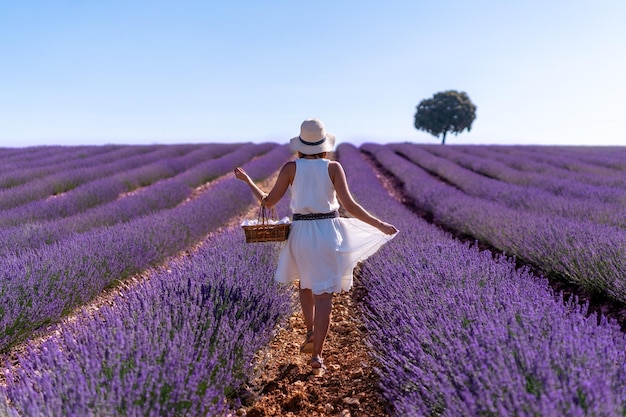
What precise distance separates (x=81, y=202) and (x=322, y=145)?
20.4 feet

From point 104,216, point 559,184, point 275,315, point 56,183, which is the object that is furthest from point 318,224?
point 56,183

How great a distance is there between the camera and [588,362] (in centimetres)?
133

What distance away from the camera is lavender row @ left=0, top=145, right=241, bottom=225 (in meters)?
5.89

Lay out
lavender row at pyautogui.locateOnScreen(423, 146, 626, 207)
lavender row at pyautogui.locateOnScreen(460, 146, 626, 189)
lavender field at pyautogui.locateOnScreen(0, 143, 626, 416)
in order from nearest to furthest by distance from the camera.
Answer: lavender field at pyautogui.locateOnScreen(0, 143, 626, 416) < lavender row at pyautogui.locateOnScreen(423, 146, 626, 207) < lavender row at pyautogui.locateOnScreen(460, 146, 626, 189)

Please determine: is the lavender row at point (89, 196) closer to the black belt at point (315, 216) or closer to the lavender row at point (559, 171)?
the black belt at point (315, 216)

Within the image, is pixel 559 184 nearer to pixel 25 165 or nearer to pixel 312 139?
pixel 312 139

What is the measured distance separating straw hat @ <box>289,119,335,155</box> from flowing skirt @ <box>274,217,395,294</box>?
0.36m

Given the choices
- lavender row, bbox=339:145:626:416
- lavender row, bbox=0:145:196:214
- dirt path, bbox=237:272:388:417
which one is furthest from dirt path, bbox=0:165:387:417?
lavender row, bbox=0:145:196:214

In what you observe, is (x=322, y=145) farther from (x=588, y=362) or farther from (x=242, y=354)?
(x=588, y=362)

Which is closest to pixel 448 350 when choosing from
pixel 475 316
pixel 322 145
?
pixel 475 316

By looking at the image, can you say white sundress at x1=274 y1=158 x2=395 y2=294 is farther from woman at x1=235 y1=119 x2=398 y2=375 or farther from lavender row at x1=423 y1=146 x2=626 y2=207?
lavender row at x1=423 y1=146 x2=626 y2=207

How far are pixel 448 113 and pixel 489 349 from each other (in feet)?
121

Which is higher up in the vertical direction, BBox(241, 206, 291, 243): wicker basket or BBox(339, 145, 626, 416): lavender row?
BBox(241, 206, 291, 243): wicker basket

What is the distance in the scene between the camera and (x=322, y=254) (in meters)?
2.20
